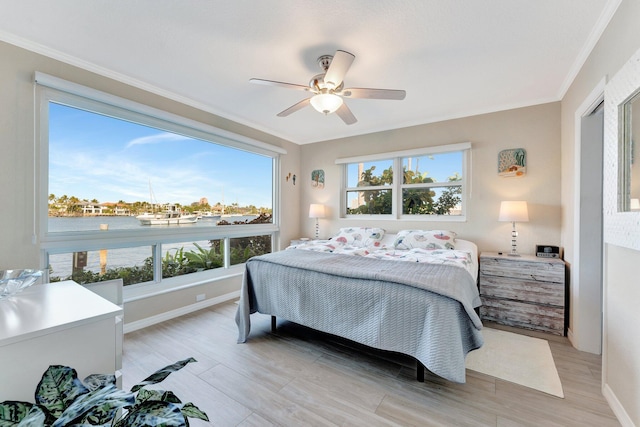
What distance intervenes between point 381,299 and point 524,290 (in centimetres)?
190

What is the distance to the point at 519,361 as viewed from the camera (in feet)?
7.31

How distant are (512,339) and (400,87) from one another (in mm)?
2740

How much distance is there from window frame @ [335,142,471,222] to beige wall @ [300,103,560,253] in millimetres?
75

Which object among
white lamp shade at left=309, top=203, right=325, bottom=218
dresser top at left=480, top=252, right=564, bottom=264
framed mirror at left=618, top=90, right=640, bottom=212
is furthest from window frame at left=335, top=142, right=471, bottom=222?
framed mirror at left=618, top=90, right=640, bottom=212

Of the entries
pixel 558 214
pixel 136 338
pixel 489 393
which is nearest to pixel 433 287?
pixel 489 393

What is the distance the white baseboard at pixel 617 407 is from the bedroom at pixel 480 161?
37 millimetres

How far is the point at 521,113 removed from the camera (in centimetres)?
323

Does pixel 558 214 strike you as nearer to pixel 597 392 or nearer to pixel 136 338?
pixel 597 392

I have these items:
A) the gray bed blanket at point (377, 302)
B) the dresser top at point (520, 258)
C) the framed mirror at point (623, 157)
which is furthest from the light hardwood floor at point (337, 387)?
the framed mirror at point (623, 157)

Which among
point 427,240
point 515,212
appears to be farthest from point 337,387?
point 515,212

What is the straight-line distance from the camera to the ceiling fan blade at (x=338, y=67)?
1.88 metres

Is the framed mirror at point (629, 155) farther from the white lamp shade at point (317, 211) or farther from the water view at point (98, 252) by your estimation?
the water view at point (98, 252)

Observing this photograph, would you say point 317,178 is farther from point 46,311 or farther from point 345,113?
point 46,311

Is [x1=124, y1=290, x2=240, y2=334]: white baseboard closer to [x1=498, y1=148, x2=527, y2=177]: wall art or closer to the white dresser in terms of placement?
the white dresser
